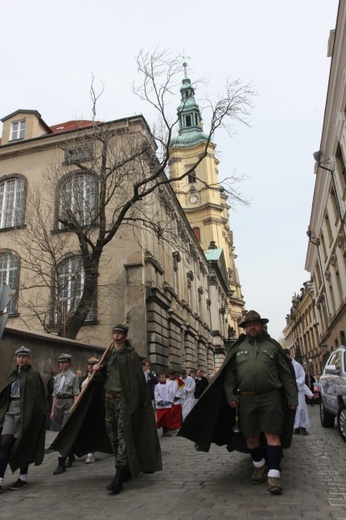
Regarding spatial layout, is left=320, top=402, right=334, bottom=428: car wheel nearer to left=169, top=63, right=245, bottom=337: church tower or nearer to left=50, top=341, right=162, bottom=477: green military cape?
left=50, top=341, right=162, bottom=477: green military cape

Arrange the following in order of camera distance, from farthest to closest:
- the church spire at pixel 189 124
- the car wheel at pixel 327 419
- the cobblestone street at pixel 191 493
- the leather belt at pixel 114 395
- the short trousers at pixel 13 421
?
1. the church spire at pixel 189 124
2. the car wheel at pixel 327 419
3. the short trousers at pixel 13 421
4. the leather belt at pixel 114 395
5. the cobblestone street at pixel 191 493

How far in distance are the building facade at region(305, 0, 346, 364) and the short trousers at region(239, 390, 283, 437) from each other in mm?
17129

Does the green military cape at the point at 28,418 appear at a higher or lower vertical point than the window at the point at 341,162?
lower

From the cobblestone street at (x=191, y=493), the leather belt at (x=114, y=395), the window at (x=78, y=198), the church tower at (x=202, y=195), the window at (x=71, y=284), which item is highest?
the church tower at (x=202, y=195)

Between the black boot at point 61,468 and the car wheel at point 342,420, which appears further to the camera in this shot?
the car wheel at point 342,420

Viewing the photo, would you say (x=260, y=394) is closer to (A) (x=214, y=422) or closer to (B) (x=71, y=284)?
(A) (x=214, y=422)

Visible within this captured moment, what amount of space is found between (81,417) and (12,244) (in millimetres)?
18620

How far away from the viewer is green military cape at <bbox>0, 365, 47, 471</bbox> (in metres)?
5.47

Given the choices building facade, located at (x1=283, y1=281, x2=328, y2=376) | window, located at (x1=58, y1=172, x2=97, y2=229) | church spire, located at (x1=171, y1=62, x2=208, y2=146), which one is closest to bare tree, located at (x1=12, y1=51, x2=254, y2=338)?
window, located at (x1=58, y1=172, x2=97, y2=229)

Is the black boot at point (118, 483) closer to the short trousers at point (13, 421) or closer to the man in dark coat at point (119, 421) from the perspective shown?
the man in dark coat at point (119, 421)

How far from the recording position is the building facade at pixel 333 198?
19641mm

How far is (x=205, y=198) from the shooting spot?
6256cm

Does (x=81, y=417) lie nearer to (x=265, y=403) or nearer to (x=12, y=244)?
(x=265, y=403)

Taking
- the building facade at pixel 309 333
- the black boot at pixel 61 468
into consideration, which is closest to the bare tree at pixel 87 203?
the black boot at pixel 61 468
